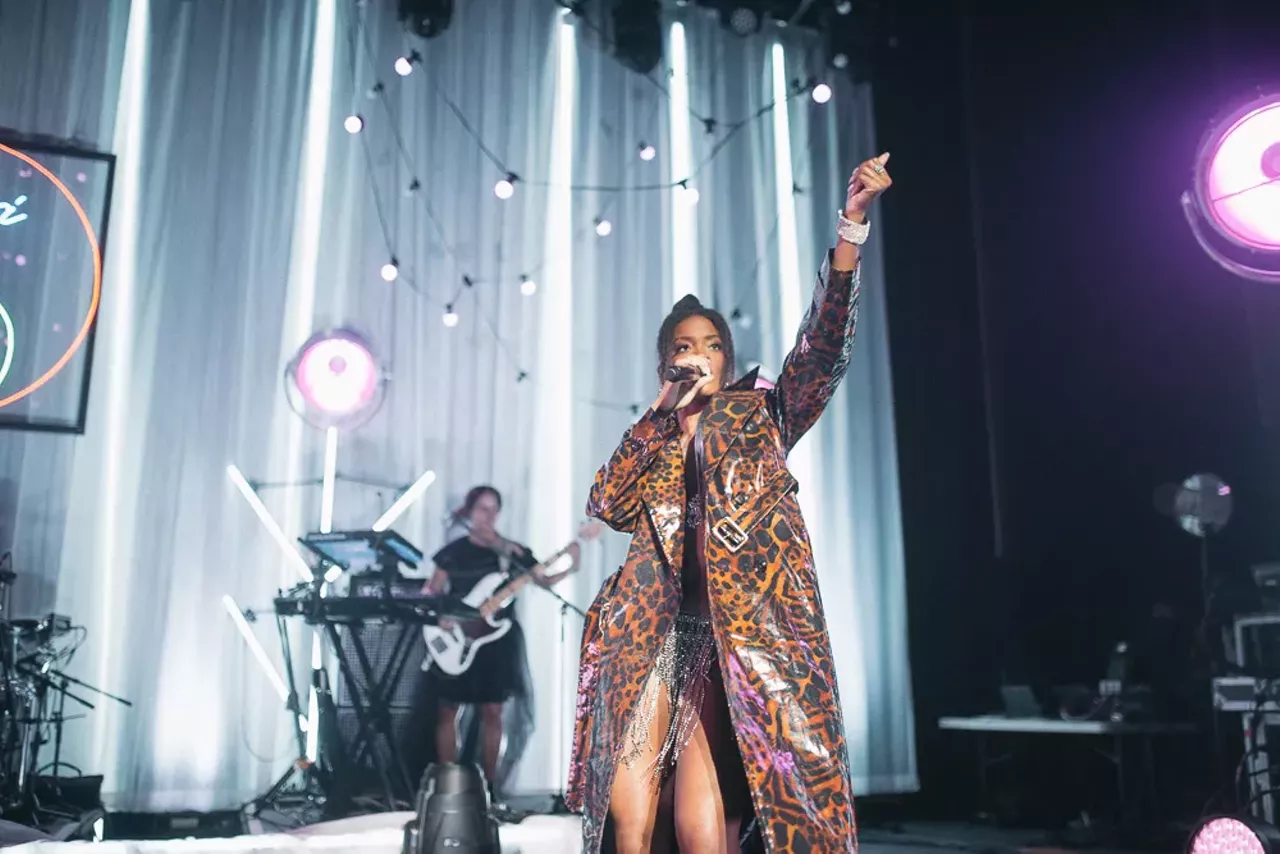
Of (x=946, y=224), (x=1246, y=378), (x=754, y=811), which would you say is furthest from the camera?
(x=946, y=224)

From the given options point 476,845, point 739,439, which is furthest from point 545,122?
point 739,439

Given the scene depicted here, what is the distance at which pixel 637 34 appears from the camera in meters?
5.23

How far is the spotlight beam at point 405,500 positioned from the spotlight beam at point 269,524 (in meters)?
0.33

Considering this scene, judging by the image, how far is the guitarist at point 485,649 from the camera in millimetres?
4402

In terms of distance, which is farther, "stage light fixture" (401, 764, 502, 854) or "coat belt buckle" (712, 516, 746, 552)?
"stage light fixture" (401, 764, 502, 854)

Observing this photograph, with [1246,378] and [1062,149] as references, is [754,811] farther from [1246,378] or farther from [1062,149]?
[1062,149]

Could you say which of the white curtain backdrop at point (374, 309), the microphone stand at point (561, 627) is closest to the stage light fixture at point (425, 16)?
the white curtain backdrop at point (374, 309)

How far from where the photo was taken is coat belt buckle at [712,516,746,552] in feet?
5.16

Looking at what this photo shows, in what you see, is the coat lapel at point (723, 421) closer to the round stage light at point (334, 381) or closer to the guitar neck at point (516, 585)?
the guitar neck at point (516, 585)

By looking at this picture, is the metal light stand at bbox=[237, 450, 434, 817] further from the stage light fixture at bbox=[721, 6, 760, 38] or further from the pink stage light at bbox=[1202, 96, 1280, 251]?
the pink stage light at bbox=[1202, 96, 1280, 251]

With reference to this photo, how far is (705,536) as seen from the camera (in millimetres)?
1602

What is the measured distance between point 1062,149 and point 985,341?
978 millimetres

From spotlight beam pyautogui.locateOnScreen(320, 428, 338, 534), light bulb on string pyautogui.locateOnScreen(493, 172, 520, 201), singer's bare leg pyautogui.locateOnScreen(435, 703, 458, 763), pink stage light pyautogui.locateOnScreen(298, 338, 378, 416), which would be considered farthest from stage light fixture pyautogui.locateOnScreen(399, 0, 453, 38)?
singer's bare leg pyautogui.locateOnScreen(435, 703, 458, 763)

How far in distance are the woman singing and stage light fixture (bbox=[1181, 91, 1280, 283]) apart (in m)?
2.43
